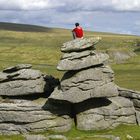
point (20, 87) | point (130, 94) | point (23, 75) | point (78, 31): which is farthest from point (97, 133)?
point (78, 31)

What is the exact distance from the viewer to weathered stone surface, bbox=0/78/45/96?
5747 cm

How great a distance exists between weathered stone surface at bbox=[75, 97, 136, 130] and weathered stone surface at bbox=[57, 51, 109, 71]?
17.8 ft

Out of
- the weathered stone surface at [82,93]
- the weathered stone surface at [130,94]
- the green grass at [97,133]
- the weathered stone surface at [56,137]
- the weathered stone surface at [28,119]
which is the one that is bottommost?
the green grass at [97,133]

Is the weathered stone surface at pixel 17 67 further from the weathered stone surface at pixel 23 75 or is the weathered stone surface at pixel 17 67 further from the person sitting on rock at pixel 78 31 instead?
the person sitting on rock at pixel 78 31

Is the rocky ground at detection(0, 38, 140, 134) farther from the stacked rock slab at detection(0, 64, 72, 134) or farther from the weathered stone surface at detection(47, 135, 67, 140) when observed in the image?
the weathered stone surface at detection(47, 135, 67, 140)

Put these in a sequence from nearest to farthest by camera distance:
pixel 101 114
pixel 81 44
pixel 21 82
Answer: pixel 81 44
pixel 101 114
pixel 21 82

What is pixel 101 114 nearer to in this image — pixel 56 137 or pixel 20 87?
pixel 56 137

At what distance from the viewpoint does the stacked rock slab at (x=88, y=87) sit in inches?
2089

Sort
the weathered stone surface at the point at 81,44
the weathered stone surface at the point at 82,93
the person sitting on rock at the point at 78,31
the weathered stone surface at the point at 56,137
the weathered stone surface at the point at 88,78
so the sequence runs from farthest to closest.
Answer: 1. the person sitting on rock at the point at 78,31
2. the weathered stone surface at the point at 81,44
3. the weathered stone surface at the point at 88,78
4. the weathered stone surface at the point at 82,93
5. the weathered stone surface at the point at 56,137

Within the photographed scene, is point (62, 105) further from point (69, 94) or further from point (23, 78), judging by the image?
point (23, 78)

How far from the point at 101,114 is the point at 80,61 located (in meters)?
7.81

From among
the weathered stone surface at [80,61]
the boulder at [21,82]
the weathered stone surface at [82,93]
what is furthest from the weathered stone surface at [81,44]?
the boulder at [21,82]

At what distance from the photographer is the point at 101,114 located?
5497cm

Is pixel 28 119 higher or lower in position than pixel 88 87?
lower
